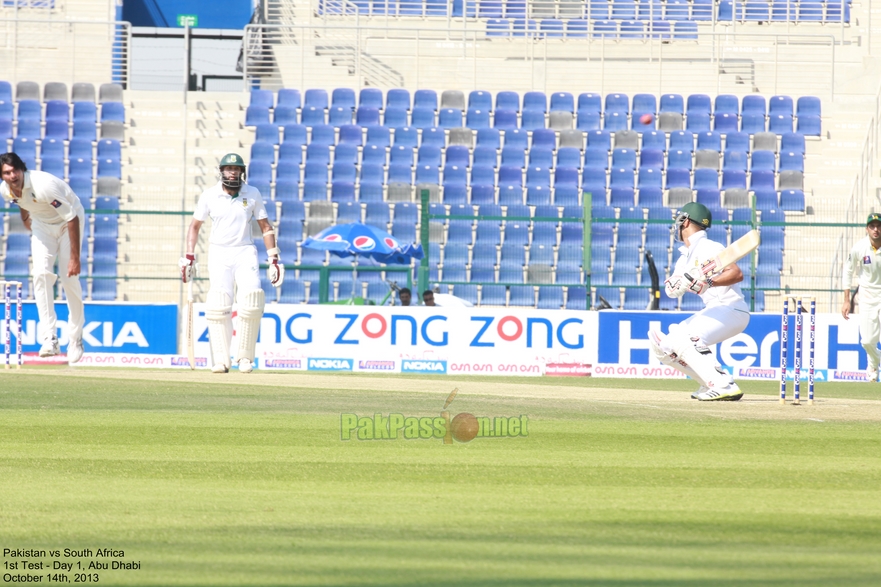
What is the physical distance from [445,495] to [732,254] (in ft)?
17.1

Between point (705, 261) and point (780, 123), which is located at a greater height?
point (780, 123)

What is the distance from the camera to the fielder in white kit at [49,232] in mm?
11422

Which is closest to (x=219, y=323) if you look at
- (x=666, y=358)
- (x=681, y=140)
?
(x=666, y=358)

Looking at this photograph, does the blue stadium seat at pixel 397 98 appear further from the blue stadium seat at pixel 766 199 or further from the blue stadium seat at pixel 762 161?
the blue stadium seat at pixel 766 199

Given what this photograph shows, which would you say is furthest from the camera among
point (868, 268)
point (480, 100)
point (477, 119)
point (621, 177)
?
point (480, 100)

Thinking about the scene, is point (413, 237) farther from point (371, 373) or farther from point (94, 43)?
point (94, 43)

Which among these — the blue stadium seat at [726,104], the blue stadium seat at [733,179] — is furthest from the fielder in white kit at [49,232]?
the blue stadium seat at [726,104]

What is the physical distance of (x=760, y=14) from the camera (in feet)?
94.2

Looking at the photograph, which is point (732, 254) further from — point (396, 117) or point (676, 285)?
point (396, 117)

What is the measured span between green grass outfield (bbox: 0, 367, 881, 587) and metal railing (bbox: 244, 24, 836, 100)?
17.5 meters

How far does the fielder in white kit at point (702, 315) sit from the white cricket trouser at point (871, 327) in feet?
19.6

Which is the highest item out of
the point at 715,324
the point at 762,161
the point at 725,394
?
the point at 762,161

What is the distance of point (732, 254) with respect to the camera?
33.4 feet

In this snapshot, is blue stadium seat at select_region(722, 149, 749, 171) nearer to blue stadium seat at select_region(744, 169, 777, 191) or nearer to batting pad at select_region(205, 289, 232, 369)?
blue stadium seat at select_region(744, 169, 777, 191)
